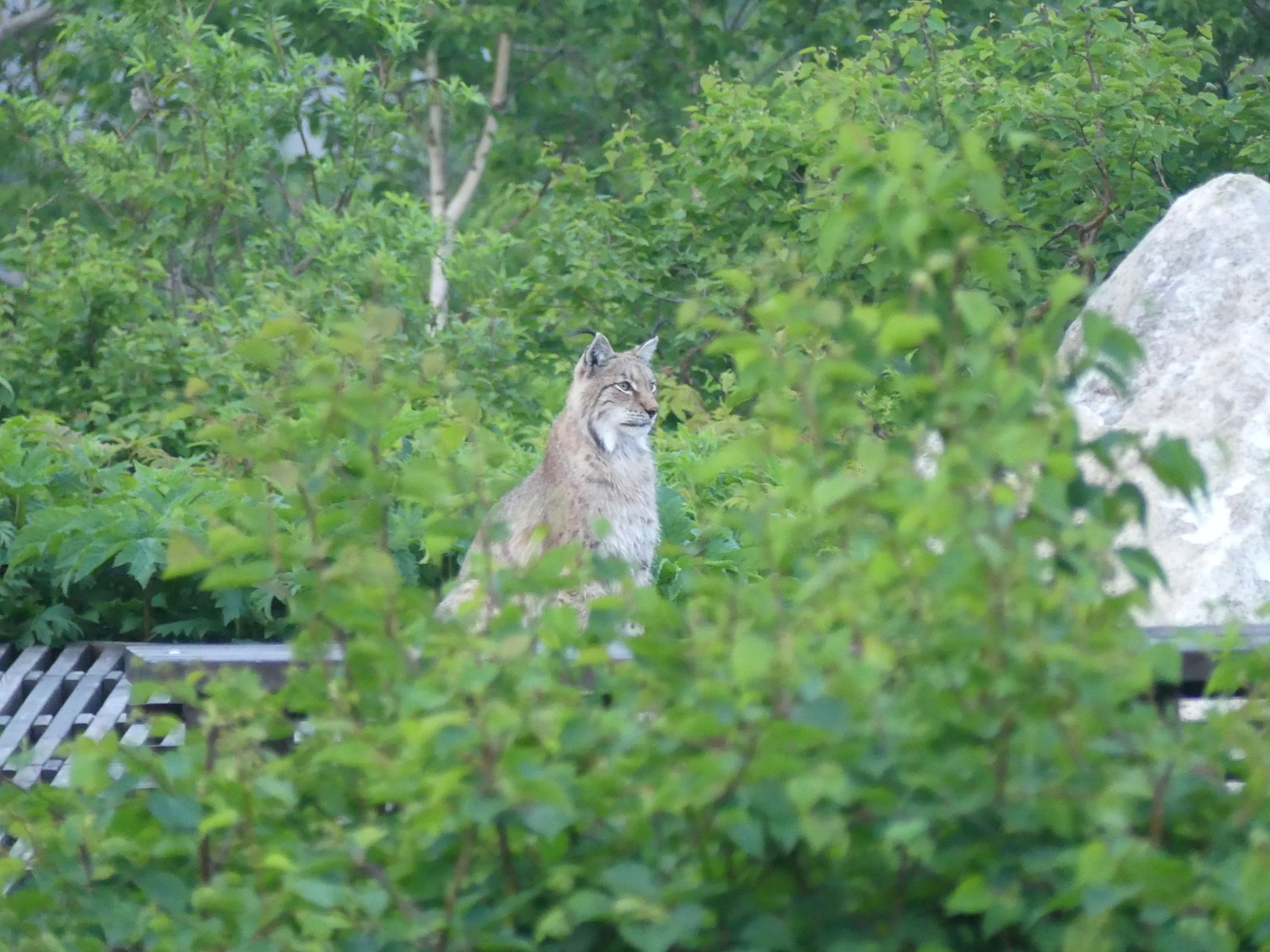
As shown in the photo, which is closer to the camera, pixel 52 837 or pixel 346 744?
pixel 346 744

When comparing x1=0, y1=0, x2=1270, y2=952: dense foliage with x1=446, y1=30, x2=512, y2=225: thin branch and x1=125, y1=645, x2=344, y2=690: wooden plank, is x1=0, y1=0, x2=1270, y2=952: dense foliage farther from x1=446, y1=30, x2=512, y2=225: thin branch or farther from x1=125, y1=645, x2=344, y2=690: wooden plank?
x1=446, y1=30, x2=512, y2=225: thin branch

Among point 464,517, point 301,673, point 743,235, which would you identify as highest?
point 464,517

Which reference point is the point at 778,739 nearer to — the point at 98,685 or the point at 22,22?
the point at 98,685

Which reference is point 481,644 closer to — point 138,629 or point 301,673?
point 301,673

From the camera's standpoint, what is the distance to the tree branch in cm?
1925

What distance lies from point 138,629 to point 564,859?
477 cm

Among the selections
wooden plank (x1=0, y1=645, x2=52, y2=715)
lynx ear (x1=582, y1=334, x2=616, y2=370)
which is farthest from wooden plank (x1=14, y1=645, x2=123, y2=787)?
lynx ear (x1=582, y1=334, x2=616, y2=370)

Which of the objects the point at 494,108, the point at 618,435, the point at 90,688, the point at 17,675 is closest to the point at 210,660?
the point at 90,688

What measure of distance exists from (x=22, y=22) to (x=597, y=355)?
13.1 m

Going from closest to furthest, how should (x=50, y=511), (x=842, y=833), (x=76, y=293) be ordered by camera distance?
(x=842, y=833)
(x=50, y=511)
(x=76, y=293)

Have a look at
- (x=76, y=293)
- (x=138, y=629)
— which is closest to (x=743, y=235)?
(x=76, y=293)

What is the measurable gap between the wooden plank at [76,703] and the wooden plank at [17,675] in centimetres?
17

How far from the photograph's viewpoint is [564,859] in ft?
8.80

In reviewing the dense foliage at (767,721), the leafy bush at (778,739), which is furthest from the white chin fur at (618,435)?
the leafy bush at (778,739)
